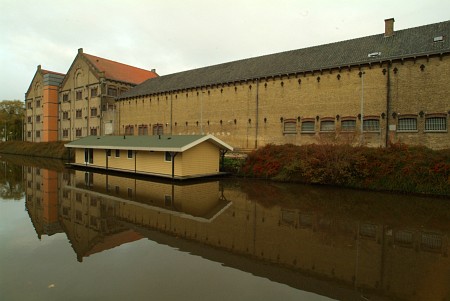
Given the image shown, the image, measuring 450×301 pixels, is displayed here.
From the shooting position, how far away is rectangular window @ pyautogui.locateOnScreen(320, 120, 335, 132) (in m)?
22.0

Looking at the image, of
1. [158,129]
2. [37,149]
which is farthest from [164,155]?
[37,149]

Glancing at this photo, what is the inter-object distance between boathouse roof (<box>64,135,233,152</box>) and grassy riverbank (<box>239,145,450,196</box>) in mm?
4750

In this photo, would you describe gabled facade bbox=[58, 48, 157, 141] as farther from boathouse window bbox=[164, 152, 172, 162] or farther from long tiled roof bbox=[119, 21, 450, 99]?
boathouse window bbox=[164, 152, 172, 162]

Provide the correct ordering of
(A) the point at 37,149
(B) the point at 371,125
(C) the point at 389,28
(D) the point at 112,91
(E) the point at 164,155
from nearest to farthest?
(E) the point at 164,155, (B) the point at 371,125, (C) the point at 389,28, (D) the point at 112,91, (A) the point at 37,149

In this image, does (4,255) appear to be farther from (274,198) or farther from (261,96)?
(261,96)

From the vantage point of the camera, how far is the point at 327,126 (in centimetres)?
2225

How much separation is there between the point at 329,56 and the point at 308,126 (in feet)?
19.3

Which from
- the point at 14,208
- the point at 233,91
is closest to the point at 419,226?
the point at 14,208

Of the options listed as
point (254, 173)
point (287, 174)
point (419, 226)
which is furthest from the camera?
point (254, 173)

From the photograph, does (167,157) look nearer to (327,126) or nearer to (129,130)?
(327,126)

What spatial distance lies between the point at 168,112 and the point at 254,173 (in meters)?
16.1

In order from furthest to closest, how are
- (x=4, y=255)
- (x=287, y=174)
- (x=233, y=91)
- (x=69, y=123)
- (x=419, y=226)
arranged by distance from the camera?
(x=69, y=123) → (x=233, y=91) → (x=287, y=174) → (x=419, y=226) → (x=4, y=255)

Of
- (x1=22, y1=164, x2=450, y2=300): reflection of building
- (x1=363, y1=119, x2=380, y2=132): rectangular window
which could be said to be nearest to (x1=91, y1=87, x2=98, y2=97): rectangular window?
(x1=22, y1=164, x2=450, y2=300): reflection of building

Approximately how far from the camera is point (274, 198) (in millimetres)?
13523
